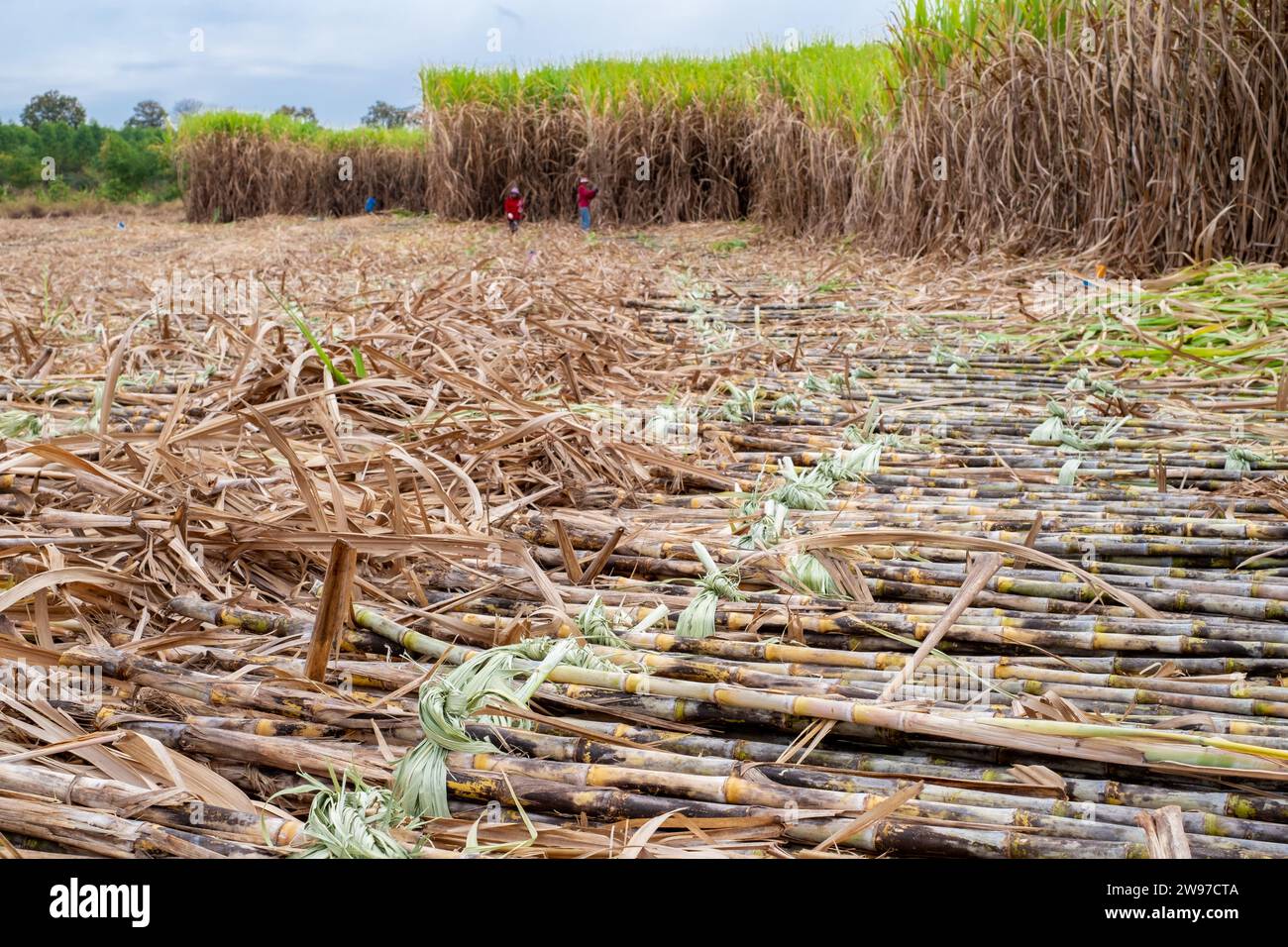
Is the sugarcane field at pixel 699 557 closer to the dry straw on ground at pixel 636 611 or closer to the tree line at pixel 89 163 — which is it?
the dry straw on ground at pixel 636 611

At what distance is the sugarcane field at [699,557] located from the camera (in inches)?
46.9

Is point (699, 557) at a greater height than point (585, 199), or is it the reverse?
point (585, 199)

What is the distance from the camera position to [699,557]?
1886mm

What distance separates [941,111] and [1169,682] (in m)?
6.70

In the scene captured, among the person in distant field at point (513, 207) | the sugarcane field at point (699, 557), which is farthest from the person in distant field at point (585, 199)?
the sugarcane field at point (699, 557)

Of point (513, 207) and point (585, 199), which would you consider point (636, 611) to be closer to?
point (513, 207)

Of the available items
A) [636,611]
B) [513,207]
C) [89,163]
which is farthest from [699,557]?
[89,163]

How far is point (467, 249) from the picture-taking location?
9.98m

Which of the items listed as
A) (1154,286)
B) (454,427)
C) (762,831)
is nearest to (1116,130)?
(1154,286)

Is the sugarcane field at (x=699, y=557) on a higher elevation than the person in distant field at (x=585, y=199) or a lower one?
lower

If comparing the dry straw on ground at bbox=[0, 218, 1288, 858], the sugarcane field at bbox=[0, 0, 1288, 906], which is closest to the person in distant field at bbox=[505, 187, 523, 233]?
the sugarcane field at bbox=[0, 0, 1288, 906]

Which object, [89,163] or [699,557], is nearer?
[699,557]

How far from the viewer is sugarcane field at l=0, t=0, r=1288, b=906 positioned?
1.19 metres
